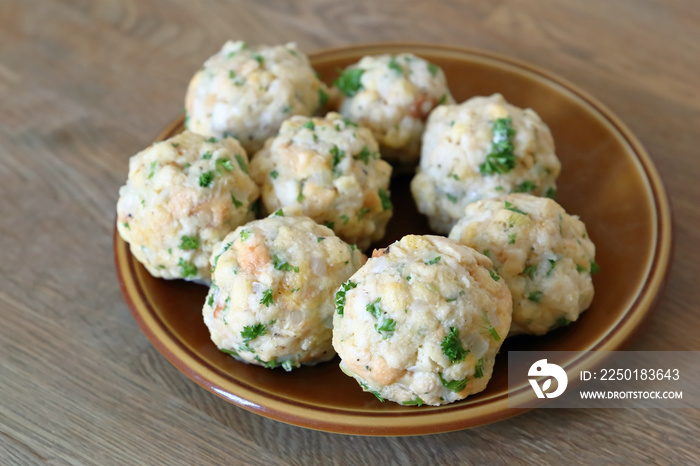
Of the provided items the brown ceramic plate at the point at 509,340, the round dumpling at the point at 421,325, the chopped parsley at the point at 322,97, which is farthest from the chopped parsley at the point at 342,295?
the chopped parsley at the point at 322,97

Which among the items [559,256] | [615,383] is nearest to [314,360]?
[559,256]

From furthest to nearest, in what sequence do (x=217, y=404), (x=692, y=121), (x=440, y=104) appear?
(x=692, y=121) → (x=440, y=104) → (x=217, y=404)

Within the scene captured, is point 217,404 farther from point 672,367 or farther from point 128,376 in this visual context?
point 672,367

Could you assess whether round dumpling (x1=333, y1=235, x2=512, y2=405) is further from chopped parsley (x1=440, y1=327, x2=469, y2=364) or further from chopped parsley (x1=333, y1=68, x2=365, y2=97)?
chopped parsley (x1=333, y1=68, x2=365, y2=97)

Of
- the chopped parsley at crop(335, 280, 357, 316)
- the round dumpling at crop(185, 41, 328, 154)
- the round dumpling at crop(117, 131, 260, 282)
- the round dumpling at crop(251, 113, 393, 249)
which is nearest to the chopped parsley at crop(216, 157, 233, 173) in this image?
the round dumpling at crop(117, 131, 260, 282)

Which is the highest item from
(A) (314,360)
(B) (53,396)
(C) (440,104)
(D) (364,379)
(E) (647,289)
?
(C) (440,104)
